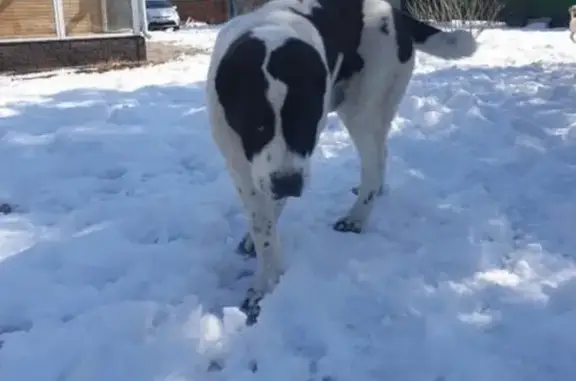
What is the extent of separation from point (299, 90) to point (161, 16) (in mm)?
24439

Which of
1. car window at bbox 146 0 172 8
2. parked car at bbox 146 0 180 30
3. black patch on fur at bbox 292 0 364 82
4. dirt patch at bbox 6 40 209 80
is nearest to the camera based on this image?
black patch on fur at bbox 292 0 364 82

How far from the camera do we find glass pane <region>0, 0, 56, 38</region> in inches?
430

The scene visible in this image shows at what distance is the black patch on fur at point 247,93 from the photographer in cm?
262

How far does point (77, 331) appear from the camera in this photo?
8.75 feet

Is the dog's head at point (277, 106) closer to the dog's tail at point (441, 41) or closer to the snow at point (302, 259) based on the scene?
the snow at point (302, 259)

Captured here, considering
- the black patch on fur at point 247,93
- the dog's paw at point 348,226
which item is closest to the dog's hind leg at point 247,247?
the dog's paw at point 348,226

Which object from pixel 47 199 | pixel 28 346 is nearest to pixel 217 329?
pixel 28 346

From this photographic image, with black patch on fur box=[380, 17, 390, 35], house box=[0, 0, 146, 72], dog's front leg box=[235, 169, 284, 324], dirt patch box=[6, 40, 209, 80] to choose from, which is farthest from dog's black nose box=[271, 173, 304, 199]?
house box=[0, 0, 146, 72]

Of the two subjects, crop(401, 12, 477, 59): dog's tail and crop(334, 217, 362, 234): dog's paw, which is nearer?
crop(334, 217, 362, 234): dog's paw

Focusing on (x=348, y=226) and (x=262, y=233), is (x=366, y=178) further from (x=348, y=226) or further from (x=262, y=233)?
(x=262, y=233)

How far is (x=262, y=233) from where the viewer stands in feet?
10.4

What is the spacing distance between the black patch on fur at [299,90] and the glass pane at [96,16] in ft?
30.6

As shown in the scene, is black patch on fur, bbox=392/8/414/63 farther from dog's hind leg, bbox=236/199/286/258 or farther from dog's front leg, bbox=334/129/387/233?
dog's hind leg, bbox=236/199/286/258

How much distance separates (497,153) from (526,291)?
2319 millimetres
